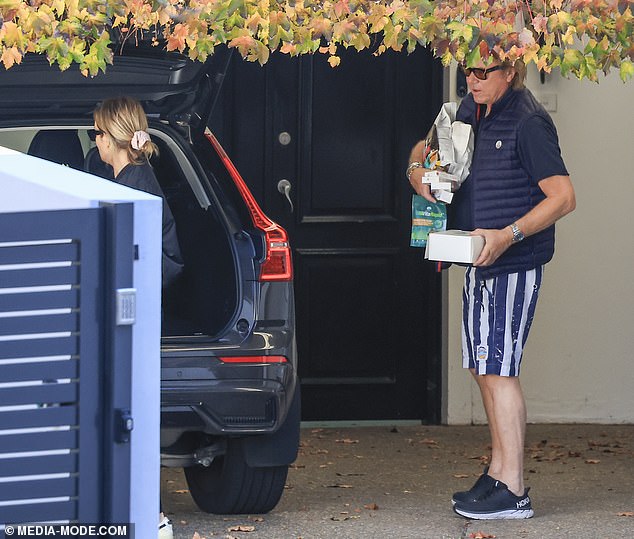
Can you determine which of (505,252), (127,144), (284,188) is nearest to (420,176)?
(505,252)

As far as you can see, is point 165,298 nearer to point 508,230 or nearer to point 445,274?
point 508,230

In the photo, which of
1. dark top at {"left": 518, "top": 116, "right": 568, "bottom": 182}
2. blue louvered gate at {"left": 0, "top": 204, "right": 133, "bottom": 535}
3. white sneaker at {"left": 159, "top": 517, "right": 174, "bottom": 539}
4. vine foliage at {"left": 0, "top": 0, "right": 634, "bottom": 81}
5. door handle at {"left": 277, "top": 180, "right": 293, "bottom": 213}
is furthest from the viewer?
door handle at {"left": 277, "top": 180, "right": 293, "bottom": 213}

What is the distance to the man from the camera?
16.2ft

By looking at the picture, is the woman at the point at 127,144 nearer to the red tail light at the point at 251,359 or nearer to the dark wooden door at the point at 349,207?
the red tail light at the point at 251,359

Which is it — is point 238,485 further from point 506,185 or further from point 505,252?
point 506,185

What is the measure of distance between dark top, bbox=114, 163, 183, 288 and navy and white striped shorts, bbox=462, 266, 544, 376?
3.84ft

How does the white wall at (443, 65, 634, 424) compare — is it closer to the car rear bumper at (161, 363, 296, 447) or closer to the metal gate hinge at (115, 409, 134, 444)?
the car rear bumper at (161, 363, 296, 447)

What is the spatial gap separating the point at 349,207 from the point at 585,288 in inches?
55.8

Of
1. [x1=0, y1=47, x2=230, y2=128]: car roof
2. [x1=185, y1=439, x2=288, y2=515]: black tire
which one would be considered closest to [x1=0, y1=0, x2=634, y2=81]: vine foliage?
[x1=0, y1=47, x2=230, y2=128]: car roof

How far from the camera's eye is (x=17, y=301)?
1.98 meters

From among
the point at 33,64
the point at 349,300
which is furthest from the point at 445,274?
the point at 33,64

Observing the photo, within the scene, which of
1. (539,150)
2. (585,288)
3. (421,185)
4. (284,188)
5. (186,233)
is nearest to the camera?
(539,150)

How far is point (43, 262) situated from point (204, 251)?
319 cm

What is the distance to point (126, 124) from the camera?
15.8 ft
